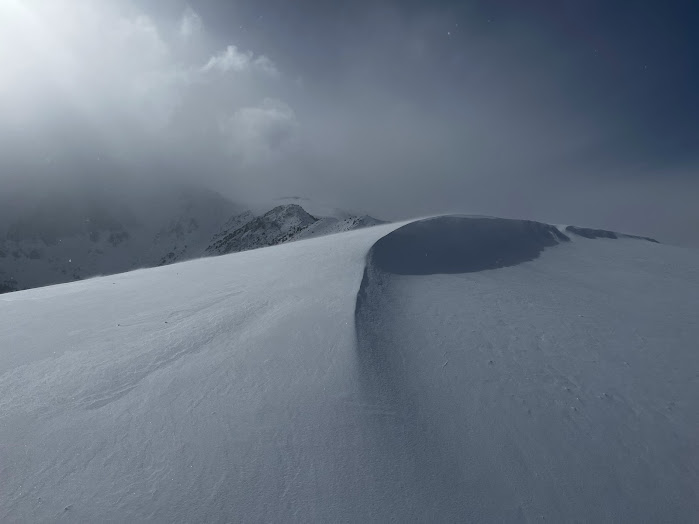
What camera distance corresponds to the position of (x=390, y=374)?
4.52 m

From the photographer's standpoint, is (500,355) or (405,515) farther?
(500,355)

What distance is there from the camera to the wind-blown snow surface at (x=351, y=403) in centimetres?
310

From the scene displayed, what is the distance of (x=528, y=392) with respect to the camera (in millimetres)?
4352

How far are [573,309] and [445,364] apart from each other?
3.17m

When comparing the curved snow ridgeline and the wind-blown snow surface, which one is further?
the curved snow ridgeline

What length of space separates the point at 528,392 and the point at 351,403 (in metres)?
2.03

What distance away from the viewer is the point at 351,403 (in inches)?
156

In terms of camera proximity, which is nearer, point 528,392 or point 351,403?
point 351,403

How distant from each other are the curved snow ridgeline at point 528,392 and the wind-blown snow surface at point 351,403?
19mm

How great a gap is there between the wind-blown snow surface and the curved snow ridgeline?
0.02m

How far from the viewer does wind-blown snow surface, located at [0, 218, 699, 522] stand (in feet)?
10.2

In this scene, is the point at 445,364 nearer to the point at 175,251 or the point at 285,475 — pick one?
the point at 285,475

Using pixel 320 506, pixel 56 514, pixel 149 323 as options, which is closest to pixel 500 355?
pixel 320 506

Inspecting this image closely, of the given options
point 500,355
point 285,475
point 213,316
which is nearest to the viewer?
point 285,475
